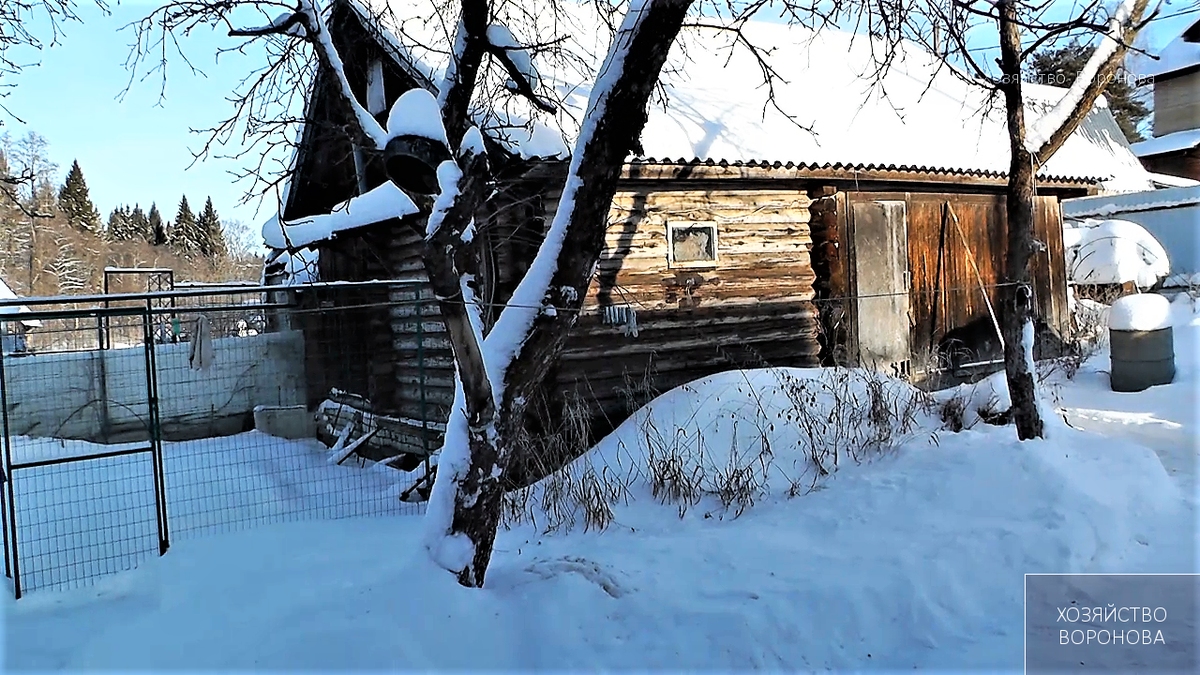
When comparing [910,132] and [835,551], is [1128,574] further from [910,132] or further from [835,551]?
[910,132]

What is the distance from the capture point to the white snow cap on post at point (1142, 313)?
809 cm

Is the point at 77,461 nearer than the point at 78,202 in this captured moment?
Yes

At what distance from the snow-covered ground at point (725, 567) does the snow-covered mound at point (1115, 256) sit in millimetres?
9188

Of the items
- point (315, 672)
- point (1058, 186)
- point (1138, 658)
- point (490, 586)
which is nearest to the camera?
point (315, 672)

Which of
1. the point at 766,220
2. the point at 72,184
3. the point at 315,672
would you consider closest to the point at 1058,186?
the point at 766,220

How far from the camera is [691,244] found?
8.36 metres

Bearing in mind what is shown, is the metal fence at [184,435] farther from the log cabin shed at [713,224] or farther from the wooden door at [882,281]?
the wooden door at [882,281]

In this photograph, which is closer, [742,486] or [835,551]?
[835,551]

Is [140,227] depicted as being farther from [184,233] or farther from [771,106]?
[771,106]

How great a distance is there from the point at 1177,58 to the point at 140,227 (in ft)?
205

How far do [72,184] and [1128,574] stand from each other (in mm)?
60074

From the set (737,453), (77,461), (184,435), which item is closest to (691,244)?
(737,453)

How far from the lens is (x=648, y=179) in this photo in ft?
25.5

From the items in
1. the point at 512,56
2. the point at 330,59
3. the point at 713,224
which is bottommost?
the point at 713,224
